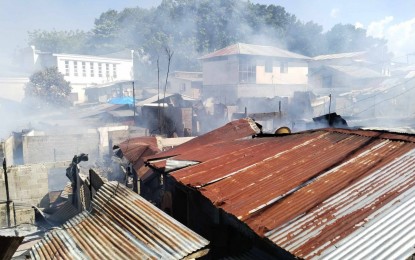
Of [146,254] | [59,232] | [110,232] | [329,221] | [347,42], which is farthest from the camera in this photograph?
[347,42]

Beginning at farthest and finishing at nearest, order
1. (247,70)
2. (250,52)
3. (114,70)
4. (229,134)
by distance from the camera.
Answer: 1. (114,70)
2. (247,70)
3. (250,52)
4. (229,134)

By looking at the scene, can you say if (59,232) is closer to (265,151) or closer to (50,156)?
(265,151)

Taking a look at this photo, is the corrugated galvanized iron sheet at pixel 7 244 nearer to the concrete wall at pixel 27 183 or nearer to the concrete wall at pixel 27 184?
the concrete wall at pixel 27 184

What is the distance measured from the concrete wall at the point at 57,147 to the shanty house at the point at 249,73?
18785 mm

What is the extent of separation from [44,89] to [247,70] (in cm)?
2429

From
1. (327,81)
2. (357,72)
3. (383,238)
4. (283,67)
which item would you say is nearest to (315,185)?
(383,238)

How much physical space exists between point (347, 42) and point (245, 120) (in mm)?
67923

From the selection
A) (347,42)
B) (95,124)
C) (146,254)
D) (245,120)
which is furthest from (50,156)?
(347,42)

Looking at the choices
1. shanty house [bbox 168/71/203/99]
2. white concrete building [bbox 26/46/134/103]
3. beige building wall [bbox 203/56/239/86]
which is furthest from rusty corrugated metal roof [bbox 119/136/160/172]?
white concrete building [bbox 26/46/134/103]

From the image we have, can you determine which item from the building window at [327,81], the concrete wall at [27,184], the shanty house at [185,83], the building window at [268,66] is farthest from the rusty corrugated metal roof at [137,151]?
the building window at [327,81]

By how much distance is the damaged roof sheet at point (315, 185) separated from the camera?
4.01m

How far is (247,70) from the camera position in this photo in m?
38.6

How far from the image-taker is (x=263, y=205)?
200 inches

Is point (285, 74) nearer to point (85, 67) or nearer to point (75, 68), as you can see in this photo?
point (85, 67)
